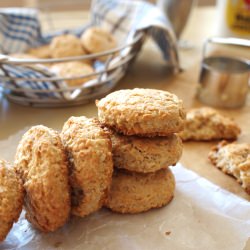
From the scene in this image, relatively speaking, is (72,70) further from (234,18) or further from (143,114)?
(234,18)

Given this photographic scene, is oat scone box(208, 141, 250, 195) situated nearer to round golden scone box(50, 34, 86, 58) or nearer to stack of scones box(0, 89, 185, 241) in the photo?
stack of scones box(0, 89, 185, 241)

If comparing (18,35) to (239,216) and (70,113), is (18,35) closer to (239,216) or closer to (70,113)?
(70,113)

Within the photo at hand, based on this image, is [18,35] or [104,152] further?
[18,35]

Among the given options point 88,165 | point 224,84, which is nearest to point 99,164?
point 88,165

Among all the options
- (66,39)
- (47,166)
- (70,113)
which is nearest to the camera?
(47,166)

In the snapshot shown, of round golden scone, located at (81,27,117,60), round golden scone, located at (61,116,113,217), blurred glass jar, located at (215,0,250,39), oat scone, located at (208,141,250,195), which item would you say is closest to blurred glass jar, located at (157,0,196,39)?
blurred glass jar, located at (215,0,250,39)

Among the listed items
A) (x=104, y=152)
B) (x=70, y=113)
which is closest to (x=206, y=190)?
(x=104, y=152)

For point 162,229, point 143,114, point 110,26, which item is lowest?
point 162,229
